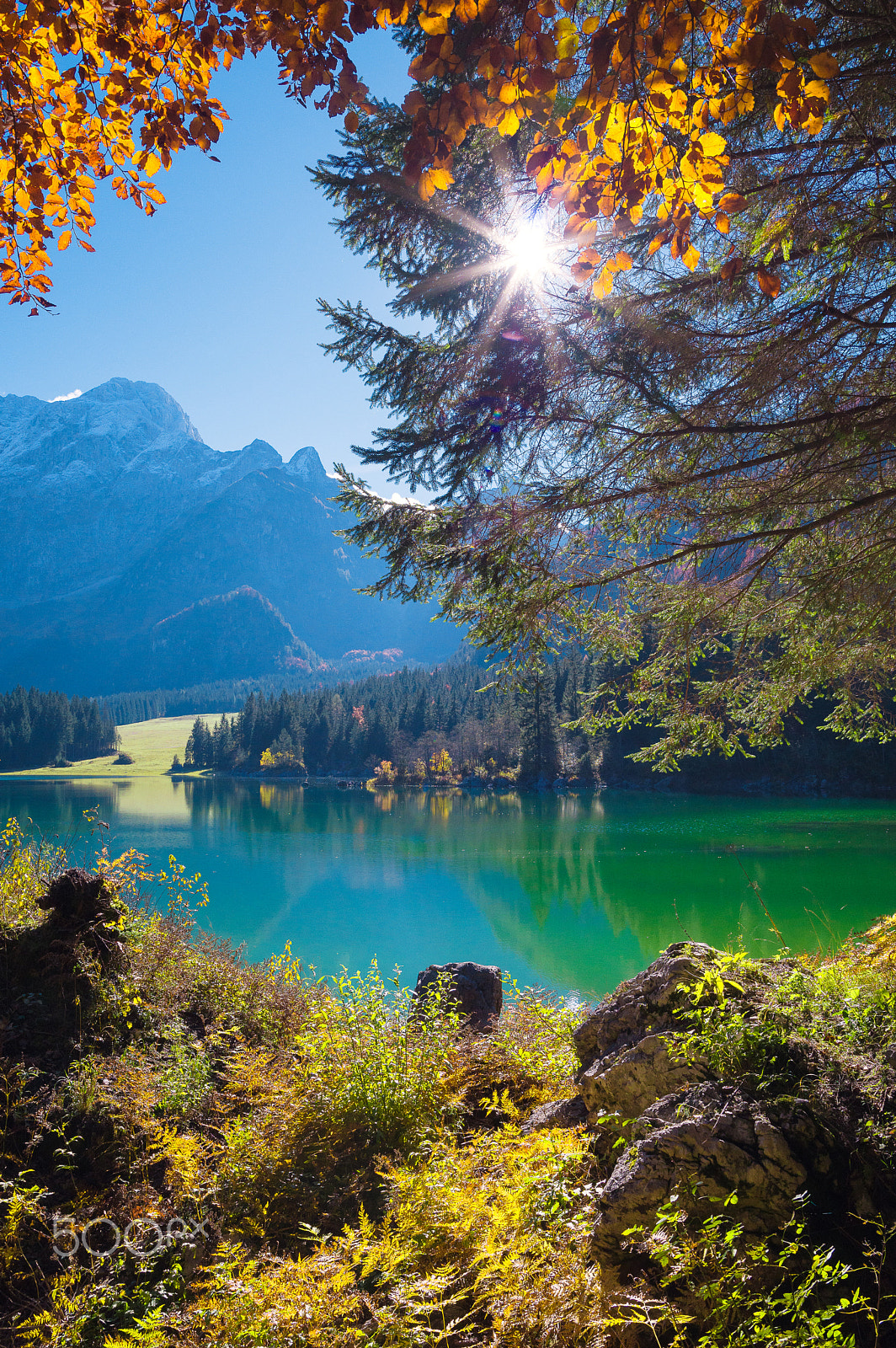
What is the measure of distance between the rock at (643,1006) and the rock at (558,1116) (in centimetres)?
20

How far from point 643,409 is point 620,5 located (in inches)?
94.1

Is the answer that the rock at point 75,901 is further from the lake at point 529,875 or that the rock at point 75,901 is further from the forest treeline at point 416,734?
the forest treeline at point 416,734

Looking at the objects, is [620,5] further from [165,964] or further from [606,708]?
[165,964]

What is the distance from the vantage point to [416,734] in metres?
82.2

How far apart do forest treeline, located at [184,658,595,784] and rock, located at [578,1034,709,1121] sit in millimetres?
44214

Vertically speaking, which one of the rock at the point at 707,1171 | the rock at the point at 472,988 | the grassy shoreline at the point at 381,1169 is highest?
the rock at the point at 707,1171

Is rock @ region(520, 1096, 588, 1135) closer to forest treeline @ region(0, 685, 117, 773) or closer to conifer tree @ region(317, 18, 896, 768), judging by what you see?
conifer tree @ region(317, 18, 896, 768)

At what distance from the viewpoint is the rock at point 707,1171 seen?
1.94 m

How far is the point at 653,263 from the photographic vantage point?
4.19 m

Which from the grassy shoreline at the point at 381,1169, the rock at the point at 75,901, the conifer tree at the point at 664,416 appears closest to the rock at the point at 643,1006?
the grassy shoreline at the point at 381,1169

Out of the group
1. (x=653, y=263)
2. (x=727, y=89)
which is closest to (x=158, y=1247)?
(x=727, y=89)

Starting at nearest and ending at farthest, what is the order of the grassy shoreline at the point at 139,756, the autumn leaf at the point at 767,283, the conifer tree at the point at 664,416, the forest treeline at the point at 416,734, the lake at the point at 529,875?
1. the autumn leaf at the point at 767,283
2. the conifer tree at the point at 664,416
3. the lake at the point at 529,875
4. the forest treeline at the point at 416,734
5. the grassy shoreline at the point at 139,756

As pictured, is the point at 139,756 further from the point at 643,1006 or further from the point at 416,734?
the point at 643,1006

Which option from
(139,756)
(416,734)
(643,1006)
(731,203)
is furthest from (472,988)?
(139,756)
